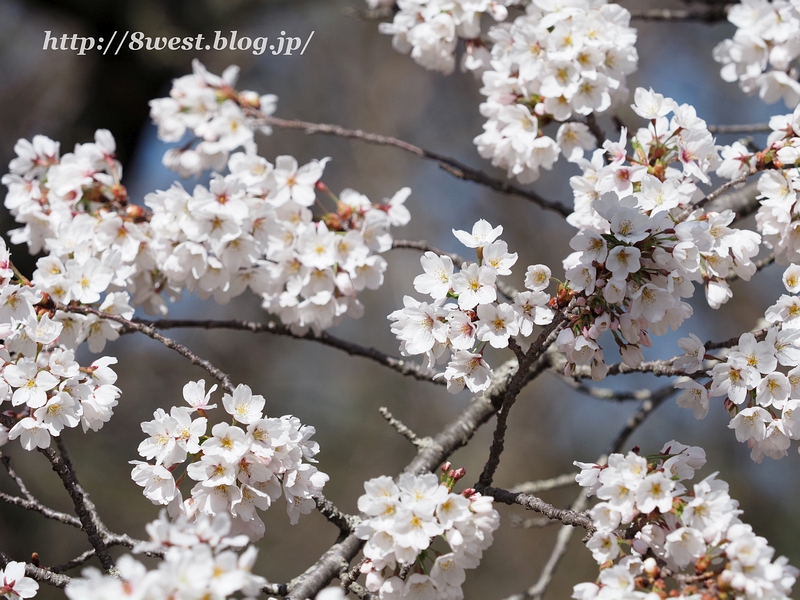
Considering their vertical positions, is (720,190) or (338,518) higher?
(720,190)

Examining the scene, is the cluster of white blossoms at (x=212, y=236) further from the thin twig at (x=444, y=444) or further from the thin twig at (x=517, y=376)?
the thin twig at (x=517, y=376)

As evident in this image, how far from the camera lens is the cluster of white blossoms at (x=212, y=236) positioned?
161cm

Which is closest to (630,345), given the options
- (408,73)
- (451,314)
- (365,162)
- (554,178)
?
(451,314)

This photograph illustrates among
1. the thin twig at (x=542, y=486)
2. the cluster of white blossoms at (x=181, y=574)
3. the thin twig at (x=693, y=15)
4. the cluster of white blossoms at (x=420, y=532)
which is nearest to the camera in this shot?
the cluster of white blossoms at (x=181, y=574)

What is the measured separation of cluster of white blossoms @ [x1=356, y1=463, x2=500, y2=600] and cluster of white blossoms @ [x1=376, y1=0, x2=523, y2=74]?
130cm

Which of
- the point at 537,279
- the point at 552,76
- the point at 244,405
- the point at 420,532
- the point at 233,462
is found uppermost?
the point at 552,76

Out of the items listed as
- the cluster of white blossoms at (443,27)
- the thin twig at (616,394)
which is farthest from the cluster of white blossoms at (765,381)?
the cluster of white blossoms at (443,27)

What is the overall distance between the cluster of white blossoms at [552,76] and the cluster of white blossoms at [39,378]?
3.69 feet

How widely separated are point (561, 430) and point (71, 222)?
7.64 metres

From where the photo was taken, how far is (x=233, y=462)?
3.94ft

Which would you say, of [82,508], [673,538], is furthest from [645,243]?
[82,508]

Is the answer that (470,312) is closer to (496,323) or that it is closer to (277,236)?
(496,323)

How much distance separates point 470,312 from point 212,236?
751mm

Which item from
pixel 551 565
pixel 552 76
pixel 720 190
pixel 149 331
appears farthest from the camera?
pixel 551 565
